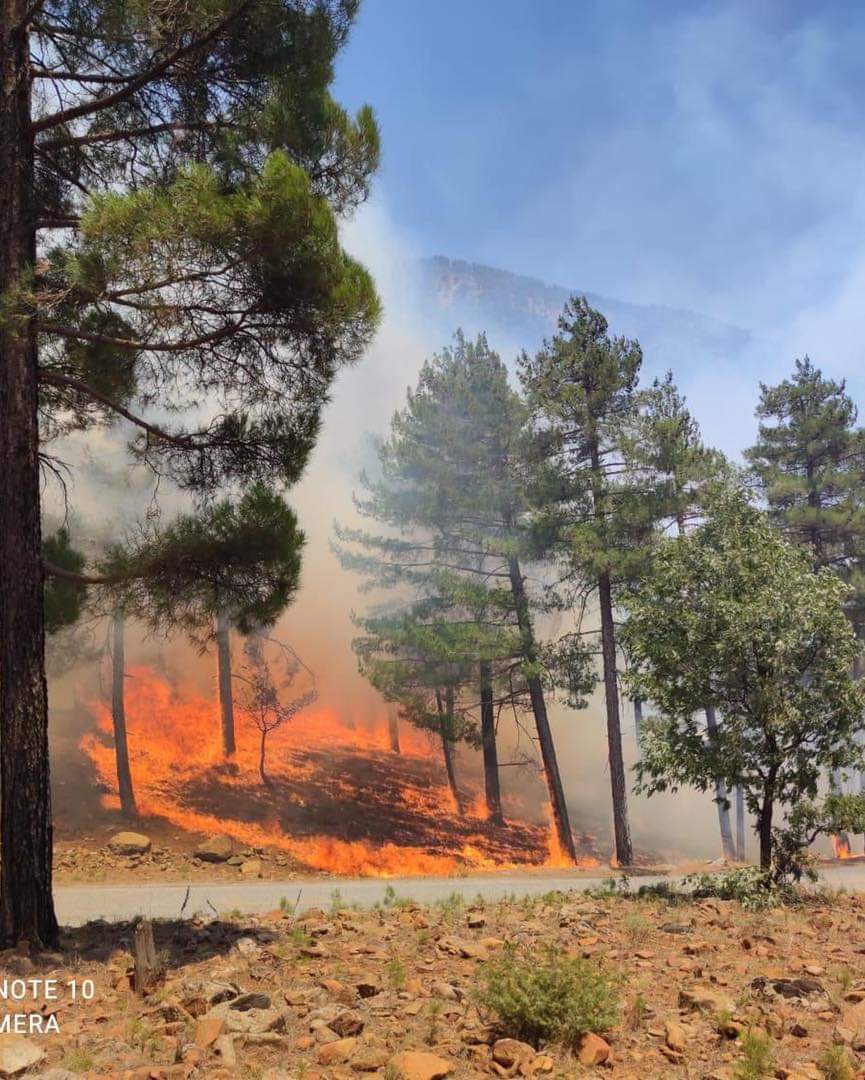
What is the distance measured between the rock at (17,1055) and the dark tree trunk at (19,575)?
7.94 feet

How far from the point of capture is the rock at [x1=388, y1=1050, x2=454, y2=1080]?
460cm

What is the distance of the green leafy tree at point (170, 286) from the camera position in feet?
24.0

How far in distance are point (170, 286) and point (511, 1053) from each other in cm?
731

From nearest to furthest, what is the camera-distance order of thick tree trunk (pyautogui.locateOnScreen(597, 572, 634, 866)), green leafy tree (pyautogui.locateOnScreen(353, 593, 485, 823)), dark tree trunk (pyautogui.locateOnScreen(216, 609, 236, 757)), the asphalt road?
1. the asphalt road
2. thick tree trunk (pyautogui.locateOnScreen(597, 572, 634, 866))
3. green leafy tree (pyautogui.locateOnScreen(353, 593, 485, 823))
4. dark tree trunk (pyautogui.locateOnScreen(216, 609, 236, 757))

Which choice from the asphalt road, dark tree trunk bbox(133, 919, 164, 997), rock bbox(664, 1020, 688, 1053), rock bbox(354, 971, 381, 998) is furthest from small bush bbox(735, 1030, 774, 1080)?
the asphalt road

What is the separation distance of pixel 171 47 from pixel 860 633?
2899 centimetres

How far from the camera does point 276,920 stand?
30.2 ft

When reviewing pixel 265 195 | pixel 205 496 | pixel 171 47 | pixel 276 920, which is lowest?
pixel 276 920

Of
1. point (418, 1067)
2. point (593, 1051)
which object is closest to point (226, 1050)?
point (418, 1067)

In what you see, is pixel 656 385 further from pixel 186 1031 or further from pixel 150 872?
pixel 186 1031

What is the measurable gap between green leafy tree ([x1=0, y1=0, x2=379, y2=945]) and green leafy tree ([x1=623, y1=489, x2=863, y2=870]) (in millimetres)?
6147

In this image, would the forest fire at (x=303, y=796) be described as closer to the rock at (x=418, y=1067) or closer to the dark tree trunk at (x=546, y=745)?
the dark tree trunk at (x=546, y=745)

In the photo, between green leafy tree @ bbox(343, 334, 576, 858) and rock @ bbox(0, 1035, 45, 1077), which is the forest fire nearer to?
green leafy tree @ bbox(343, 334, 576, 858)

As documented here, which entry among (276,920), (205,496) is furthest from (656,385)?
(276,920)
